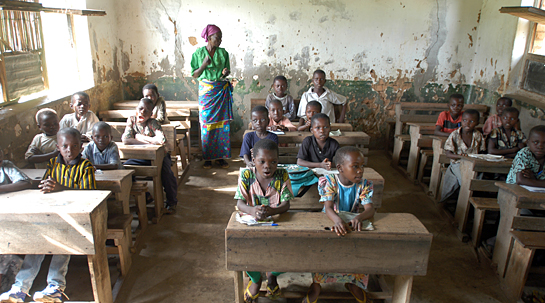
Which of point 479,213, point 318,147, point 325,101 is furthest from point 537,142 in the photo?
point 325,101

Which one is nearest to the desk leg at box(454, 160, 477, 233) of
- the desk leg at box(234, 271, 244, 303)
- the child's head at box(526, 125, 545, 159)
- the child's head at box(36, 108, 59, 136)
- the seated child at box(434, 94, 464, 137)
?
the child's head at box(526, 125, 545, 159)

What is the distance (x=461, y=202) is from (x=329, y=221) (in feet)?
6.63

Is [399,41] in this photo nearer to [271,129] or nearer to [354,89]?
[354,89]

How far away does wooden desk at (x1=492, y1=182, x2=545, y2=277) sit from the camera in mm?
Result: 2504

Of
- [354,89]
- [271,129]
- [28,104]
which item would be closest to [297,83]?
[354,89]

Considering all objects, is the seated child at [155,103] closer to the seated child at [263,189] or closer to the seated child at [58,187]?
the seated child at [58,187]

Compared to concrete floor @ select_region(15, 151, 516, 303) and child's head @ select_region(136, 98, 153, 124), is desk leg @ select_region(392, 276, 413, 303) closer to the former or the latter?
concrete floor @ select_region(15, 151, 516, 303)

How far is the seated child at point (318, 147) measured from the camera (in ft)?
10.4

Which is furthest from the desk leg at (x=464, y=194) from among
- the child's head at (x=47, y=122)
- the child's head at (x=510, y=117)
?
the child's head at (x=47, y=122)

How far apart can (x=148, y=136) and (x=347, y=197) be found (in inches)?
93.4

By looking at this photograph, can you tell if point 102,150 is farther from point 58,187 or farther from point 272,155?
point 272,155

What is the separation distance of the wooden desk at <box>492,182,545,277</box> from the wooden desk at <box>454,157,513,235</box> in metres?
0.47

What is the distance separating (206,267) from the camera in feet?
9.25

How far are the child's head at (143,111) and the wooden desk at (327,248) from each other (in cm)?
214
